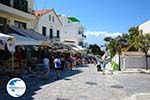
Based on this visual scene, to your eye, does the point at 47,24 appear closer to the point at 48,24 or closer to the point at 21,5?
the point at 48,24

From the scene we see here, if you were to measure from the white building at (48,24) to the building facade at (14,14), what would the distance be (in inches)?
657

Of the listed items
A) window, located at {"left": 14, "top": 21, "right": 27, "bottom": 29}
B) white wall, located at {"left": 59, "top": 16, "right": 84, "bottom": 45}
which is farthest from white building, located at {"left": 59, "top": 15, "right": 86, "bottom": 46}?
window, located at {"left": 14, "top": 21, "right": 27, "bottom": 29}

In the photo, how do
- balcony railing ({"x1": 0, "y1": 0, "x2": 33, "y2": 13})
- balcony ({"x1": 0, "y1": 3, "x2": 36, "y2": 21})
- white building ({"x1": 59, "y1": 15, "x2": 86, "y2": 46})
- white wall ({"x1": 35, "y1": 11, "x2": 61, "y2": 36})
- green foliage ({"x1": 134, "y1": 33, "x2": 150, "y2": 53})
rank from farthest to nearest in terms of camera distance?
white building ({"x1": 59, "y1": 15, "x2": 86, "y2": 46})
white wall ({"x1": 35, "y1": 11, "x2": 61, "y2": 36})
green foliage ({"x1": 134, "y1": 33, "x2": 150, "y2": 53})
balcony railing ({"x1": 0, "y1": 0, "x2": 33, "y2": 13})
balcony ({"x1": 0, "y1": 3, "x2": 36, "y2": 21})

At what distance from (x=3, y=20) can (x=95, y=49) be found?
262 feet

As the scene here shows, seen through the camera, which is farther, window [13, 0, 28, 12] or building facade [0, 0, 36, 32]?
window [13, 0, 28, 12]

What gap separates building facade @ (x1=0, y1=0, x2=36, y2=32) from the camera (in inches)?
1156

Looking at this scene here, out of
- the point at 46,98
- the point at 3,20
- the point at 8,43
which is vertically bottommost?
the point at 46,98

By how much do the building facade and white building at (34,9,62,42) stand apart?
54.7 feet

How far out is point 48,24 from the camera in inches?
2314

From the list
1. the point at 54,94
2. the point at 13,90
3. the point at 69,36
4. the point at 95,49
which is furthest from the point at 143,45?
the point at 95,49

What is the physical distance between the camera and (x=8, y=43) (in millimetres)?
16203

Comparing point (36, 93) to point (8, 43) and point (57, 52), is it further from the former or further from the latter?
point (57, 52)

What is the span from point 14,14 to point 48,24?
27067 mm

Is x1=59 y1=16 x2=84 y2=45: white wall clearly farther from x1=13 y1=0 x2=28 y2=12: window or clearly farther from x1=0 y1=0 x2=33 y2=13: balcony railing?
x1=13 y1=0 x2=28 y2=12: window
